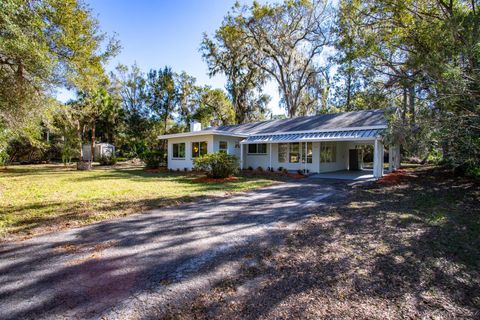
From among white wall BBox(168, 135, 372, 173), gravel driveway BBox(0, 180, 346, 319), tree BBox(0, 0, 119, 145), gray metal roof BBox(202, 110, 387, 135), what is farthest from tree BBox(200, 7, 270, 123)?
gravel driveway BBox(0, 180, 346, 319)

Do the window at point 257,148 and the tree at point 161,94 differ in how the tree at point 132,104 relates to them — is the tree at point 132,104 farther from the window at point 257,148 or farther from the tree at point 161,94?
the window at point 257,148

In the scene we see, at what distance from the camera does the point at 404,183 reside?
11.8m

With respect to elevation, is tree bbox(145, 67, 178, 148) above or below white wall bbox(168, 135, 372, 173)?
above

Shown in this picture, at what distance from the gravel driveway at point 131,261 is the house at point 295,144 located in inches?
409

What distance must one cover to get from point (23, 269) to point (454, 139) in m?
9.51

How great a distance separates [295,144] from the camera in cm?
1769

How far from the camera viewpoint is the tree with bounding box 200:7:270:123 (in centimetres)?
2616

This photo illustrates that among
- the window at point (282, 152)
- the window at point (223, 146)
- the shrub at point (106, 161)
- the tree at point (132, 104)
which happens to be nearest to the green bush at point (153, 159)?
the window at point (223, 146)

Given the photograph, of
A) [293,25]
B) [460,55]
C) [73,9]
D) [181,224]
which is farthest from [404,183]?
[293,25]

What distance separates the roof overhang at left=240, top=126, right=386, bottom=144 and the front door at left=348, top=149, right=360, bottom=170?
5172mm

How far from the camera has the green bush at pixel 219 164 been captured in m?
13.6

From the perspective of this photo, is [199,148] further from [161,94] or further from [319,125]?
[161,94]

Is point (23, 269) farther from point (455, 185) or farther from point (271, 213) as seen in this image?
point (455, 185)

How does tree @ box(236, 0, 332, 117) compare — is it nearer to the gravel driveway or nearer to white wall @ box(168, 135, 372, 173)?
white wall @ box(168, 135, 372, 173)
